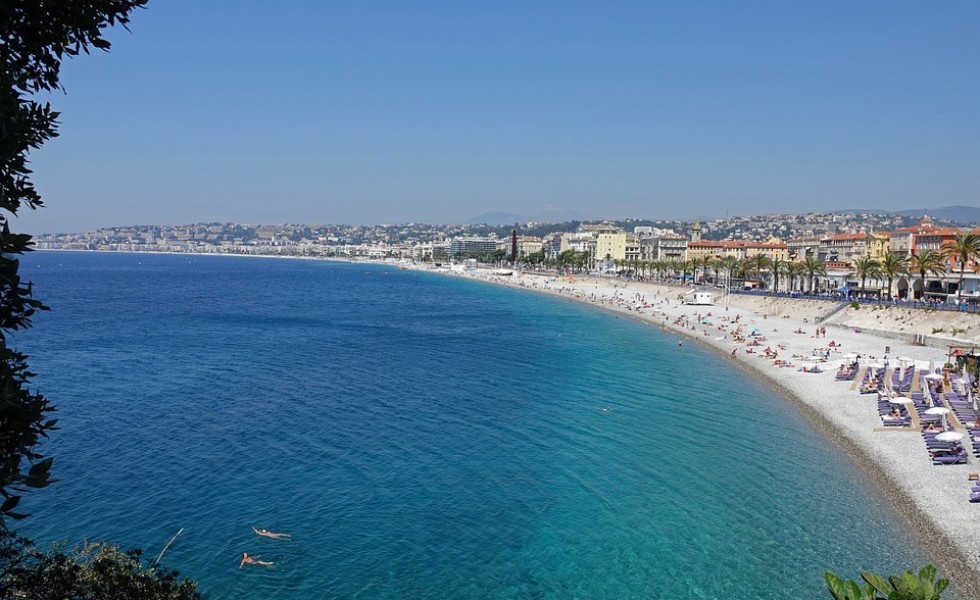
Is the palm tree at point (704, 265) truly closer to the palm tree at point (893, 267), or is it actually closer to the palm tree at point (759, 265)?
the palm tree at point (759, 265)

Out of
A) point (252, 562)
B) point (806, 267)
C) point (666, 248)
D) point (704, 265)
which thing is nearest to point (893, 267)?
point (806, 267)

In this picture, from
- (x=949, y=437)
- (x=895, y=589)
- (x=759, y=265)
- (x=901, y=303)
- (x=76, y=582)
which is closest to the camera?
(x=76, y=582)

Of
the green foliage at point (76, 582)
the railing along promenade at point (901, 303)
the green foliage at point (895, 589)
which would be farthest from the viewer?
the railing along promenade at point (901, 303)

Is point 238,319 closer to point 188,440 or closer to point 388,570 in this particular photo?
point 188,440

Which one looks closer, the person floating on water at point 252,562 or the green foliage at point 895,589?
the green foliage at point 895,589

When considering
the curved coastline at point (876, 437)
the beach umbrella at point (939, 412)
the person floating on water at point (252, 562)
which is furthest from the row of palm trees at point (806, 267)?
the person floating on water at point (252, 562)

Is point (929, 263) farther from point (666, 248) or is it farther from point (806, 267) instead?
point (666, 248)
